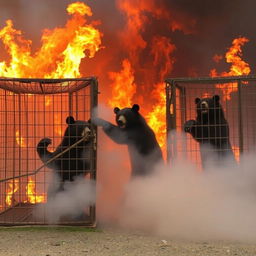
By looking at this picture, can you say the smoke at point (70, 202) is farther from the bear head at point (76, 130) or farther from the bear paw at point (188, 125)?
the bear paw at point (188, 125)

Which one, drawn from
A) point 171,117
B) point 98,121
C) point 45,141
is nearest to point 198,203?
point 171,117

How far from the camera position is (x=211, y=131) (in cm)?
692

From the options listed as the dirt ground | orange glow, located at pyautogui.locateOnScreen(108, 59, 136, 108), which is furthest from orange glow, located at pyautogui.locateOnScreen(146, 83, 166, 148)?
the dirt ground

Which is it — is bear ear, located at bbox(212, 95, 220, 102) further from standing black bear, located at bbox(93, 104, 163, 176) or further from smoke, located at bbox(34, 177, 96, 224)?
smoke, located at bbox(34, 177, 96, 224)

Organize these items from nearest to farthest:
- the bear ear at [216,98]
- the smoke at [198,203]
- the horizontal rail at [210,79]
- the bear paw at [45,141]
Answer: the smoke at [198,203] → the horizontal rail at [210,79] → the bear ear at [216,98] → the bear paw at [45,141]

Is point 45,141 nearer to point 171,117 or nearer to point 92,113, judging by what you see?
point 92,113

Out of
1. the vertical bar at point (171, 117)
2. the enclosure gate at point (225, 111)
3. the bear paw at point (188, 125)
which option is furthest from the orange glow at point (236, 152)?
the vertical bar at point (171, 117)

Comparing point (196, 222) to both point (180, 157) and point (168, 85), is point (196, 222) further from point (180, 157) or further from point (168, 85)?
point (168, 85)

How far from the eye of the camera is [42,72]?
10.2m

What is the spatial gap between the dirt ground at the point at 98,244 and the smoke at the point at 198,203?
37 centimetres

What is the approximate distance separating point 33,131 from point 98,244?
9.19 ft

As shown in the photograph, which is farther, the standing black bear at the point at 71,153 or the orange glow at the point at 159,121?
the orange glow at the point at 159,121

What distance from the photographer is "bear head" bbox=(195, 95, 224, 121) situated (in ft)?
22.5

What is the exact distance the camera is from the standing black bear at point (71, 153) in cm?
674
